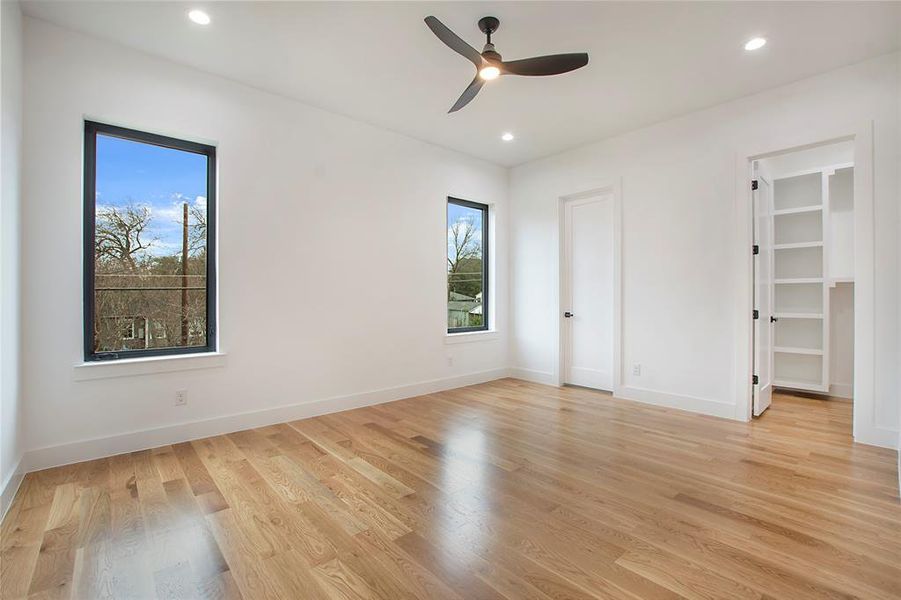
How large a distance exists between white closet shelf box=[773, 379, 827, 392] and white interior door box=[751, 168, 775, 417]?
33.1 inches

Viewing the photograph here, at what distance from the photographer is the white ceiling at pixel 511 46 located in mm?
2615

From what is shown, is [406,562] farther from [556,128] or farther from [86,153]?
[556,128]

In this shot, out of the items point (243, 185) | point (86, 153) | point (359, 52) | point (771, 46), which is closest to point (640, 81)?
point (771, 46)

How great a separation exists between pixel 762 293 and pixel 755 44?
220 centimetres

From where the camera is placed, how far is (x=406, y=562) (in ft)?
5.88

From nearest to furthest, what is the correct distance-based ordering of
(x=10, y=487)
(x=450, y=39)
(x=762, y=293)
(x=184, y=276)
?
(x=10, y=487) < (x=450, y=39) < (x=184, y=276) < (x=762, y=293)

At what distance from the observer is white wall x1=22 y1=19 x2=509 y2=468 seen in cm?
276

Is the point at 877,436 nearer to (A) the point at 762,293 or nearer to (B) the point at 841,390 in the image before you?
(A) the point at 762,293

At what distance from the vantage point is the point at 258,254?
3.61 metres

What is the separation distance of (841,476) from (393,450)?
2.95 m

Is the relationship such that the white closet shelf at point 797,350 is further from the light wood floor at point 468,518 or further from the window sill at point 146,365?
the window sill at point 146,365

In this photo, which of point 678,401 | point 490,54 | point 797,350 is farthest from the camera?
point 797,350

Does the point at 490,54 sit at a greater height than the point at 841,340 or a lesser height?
greater

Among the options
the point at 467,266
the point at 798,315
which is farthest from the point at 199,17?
the point at 798,315
